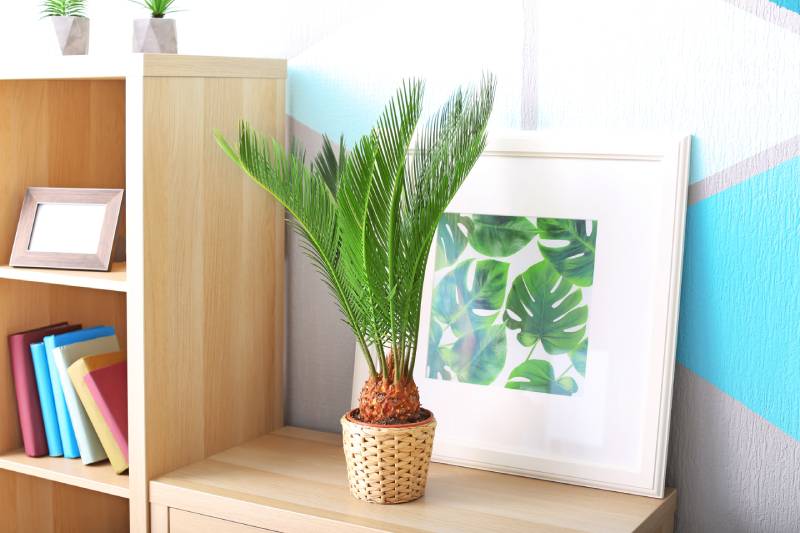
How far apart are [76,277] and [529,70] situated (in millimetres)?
857

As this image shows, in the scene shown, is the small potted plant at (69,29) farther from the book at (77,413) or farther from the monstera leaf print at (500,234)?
the monstera leaf print at (500,234)

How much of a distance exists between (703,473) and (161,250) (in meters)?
0.97

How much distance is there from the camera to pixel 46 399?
1825 millimetres

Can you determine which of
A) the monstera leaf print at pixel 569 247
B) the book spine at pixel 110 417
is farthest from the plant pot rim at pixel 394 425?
the book spine at pixel 110 417

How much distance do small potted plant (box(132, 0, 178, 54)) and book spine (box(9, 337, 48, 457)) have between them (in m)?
0.60

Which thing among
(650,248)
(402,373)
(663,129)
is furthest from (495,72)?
(402,373)

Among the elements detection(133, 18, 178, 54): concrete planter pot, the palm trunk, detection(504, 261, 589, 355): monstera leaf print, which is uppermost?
Answer: detection(133, 18, 178, 54): concrete planter pot

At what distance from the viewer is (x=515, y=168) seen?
5.42ft

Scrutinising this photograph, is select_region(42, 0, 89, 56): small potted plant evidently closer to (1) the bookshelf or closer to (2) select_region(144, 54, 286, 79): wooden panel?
(1) the bookshelf

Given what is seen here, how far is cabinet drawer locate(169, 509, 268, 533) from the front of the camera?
1.53 metres

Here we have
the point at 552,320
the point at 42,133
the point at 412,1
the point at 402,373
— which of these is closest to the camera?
the point at 402,373

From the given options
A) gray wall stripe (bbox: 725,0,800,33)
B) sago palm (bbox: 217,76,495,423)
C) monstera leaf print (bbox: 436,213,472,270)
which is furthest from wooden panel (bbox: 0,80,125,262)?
gray wall stripe (bbox: 725,0,800,33)

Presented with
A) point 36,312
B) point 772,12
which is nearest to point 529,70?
point 772,12

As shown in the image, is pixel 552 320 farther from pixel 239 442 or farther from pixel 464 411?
pixel 239 442
